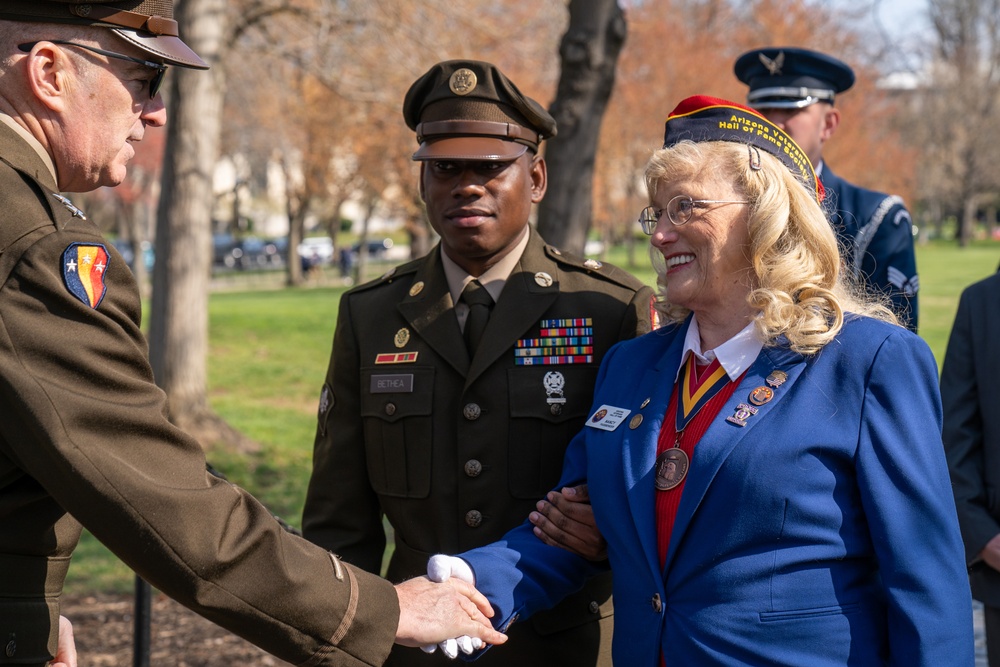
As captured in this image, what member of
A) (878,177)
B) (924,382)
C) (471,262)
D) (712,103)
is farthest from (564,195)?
(878,177)

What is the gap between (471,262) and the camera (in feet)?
11.0

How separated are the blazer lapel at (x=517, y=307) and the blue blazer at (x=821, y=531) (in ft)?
2.63

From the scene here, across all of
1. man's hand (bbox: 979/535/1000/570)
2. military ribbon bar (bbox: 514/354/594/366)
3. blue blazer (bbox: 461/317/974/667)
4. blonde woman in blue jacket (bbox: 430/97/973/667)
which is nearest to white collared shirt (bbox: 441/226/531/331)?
military ribbon bar (bbox: 514/354/594/366)

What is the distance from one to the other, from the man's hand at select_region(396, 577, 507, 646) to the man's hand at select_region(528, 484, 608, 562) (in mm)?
261

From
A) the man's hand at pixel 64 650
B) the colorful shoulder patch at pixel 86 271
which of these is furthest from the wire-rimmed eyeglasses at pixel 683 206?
the man's hand at pixel 64 650

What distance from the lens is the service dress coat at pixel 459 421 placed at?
3.15 meters

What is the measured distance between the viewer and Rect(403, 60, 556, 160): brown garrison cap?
327 centimetres

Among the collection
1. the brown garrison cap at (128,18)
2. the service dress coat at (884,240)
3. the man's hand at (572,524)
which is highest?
the brown garrison cap at (128,18)

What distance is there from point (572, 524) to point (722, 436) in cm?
56

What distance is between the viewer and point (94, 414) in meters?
2.11

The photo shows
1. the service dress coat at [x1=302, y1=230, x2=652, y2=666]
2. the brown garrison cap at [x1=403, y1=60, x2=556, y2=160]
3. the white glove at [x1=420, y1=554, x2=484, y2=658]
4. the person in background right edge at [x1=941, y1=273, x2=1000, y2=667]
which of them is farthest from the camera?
the person in background right edge at [x1=941, y1=273, x2=1000, y2=667]

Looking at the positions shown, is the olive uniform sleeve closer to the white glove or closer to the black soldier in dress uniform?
the white glove

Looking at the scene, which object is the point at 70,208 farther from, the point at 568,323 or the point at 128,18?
the point at 568,323

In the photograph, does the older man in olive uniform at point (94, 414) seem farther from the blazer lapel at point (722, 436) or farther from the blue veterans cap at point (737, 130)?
the blue veterans cap at point (737, 130)
